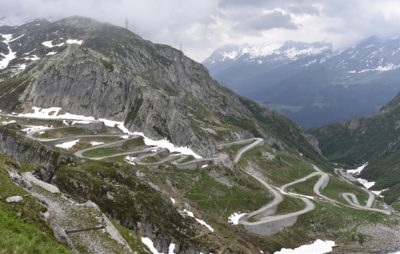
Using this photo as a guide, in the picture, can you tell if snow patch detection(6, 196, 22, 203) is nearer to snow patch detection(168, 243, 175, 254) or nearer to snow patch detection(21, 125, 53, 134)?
snow patch detection(168, 243, 175, 254)

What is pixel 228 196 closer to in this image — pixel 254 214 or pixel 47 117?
pixel 254 214

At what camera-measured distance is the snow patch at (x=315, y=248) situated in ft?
323

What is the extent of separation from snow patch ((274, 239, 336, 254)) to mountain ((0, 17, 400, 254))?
1041mm

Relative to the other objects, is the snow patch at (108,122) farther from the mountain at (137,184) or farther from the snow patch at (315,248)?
the snow patch at (315,248)

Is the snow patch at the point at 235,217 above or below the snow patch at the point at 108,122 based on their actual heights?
below

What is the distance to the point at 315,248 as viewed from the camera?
103m

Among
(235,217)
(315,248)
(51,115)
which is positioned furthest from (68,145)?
(315,248)

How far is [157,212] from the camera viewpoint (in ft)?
253

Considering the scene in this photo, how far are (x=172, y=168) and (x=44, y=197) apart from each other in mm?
72370

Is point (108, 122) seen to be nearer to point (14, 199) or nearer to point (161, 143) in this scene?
point (161, 143)

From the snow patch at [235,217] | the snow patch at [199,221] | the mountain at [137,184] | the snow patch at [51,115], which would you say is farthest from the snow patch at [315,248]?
the snow patch at [51,115]

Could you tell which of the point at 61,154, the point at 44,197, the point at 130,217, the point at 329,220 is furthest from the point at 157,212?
the point at 329,220

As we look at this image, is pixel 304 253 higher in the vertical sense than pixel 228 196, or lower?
lower

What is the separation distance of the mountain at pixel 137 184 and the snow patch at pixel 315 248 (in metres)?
1.04
